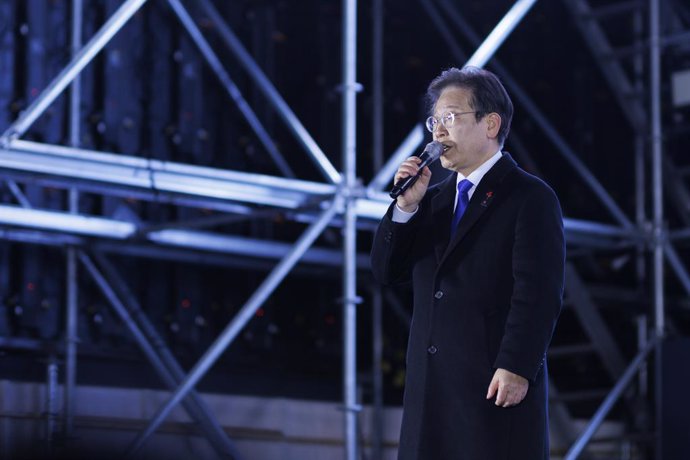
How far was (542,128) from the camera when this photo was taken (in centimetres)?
748

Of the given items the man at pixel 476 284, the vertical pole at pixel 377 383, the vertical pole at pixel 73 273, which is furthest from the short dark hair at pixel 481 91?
the vertical pole at pixel 377 383

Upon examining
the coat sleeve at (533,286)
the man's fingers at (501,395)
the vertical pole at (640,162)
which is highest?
the vertical pole at (640,162)

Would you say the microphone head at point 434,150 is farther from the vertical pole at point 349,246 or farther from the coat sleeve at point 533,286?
the vertical pole at point 349,246

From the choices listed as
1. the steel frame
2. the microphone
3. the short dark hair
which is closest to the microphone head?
the microphone

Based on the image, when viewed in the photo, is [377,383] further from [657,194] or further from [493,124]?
[493,124]

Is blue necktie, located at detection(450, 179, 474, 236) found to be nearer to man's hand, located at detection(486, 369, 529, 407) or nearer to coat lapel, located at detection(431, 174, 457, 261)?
coat lapel, located at detection(431, 174, 457, 261)

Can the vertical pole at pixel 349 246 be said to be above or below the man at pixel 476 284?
above

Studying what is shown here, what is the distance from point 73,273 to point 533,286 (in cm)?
396

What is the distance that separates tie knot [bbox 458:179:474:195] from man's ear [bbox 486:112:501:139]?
0.11m

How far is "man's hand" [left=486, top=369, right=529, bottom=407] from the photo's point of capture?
9.32 ft

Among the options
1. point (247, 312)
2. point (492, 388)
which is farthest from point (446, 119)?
point (247, 312)

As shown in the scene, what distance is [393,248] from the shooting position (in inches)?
122

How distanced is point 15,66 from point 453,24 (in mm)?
2583

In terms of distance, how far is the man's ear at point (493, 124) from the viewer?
3.04 metres
